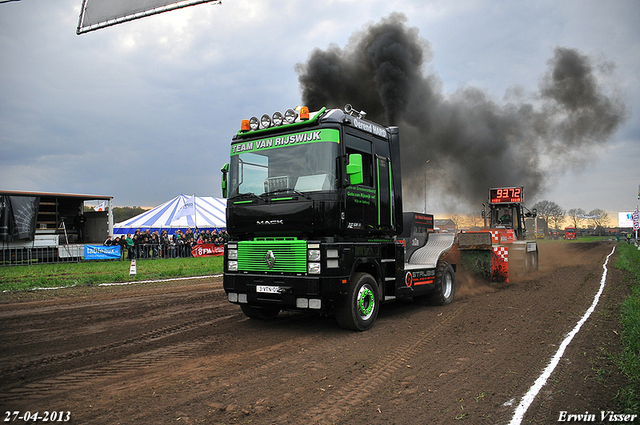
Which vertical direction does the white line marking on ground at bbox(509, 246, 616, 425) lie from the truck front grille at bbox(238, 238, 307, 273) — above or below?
below

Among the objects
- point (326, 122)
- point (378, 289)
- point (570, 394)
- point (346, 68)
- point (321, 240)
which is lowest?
point (570, 394)

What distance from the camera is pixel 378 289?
7.09m

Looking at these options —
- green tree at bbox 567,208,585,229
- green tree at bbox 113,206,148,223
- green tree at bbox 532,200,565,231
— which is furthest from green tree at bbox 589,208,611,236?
green tree at bbox 113,206,148,223

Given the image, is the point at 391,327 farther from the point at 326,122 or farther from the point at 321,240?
the point at 326,122

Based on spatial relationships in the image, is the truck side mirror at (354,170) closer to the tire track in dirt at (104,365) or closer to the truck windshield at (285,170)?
the truck windshield at (285,170)

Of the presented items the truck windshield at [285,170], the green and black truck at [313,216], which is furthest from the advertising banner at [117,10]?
the truck windshield at [285,170]

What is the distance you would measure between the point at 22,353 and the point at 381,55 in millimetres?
14293

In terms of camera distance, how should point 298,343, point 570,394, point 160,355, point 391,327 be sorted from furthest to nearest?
point 391,327
point 298,343
point 160,355
point 570,394

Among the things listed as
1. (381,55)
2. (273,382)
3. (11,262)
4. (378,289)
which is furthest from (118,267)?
(273,382)

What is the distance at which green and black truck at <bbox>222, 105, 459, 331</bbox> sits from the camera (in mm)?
6188

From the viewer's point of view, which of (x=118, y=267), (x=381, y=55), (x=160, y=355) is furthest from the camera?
(x=118, y=267)

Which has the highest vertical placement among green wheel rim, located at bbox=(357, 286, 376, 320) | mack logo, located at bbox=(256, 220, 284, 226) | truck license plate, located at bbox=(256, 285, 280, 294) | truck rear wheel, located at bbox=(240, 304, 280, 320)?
mack logo, located at bbox=(256, 220, 284, 226)

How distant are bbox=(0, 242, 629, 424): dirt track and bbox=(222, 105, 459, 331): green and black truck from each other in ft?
2.09

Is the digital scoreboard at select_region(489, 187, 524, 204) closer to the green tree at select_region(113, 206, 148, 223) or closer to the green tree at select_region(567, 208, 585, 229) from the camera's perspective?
the green tree at select_region(113, 206, 148, 223)
